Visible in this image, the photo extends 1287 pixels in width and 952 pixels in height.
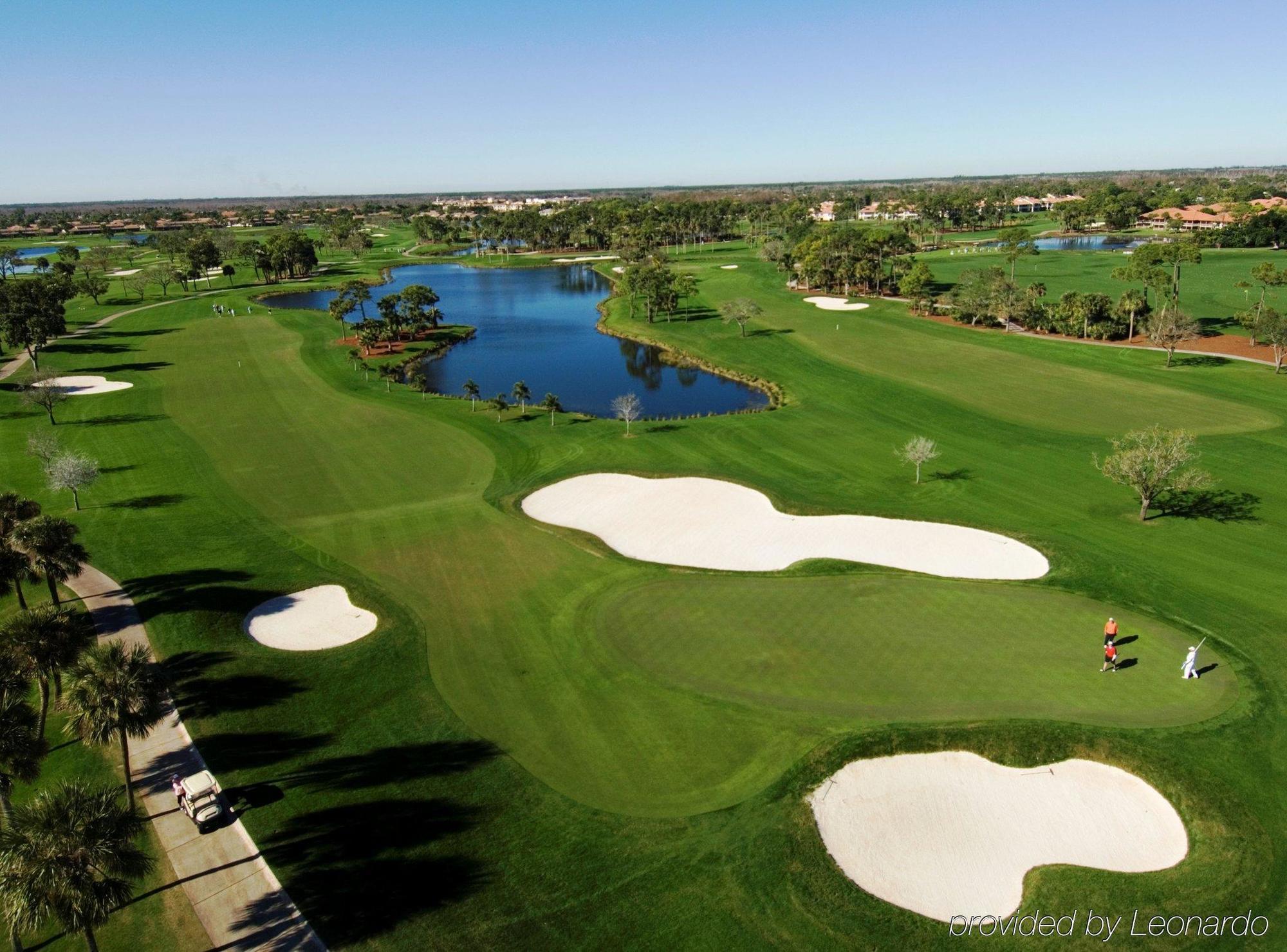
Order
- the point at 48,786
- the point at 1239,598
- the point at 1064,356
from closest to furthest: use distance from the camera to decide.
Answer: the point at 48,786 < the point at 1239,598 < the point at 1064,356

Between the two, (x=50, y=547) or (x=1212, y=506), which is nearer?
(x=50, y=547)

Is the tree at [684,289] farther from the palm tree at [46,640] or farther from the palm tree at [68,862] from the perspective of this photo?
the palm tree at [68,862]

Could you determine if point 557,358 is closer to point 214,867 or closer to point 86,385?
point 86,385

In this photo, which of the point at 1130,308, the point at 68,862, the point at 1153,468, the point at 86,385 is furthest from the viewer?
the point at 1130,308

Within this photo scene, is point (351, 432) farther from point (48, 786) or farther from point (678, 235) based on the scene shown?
point (678, 235)

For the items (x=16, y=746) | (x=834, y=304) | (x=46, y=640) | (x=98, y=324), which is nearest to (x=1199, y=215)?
(x=834, y=304)

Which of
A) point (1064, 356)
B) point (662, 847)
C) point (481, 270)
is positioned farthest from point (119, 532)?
point (481, 270)

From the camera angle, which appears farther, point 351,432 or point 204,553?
point 351,432

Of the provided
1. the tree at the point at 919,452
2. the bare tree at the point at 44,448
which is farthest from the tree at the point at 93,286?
the tree at the point at 919,452
